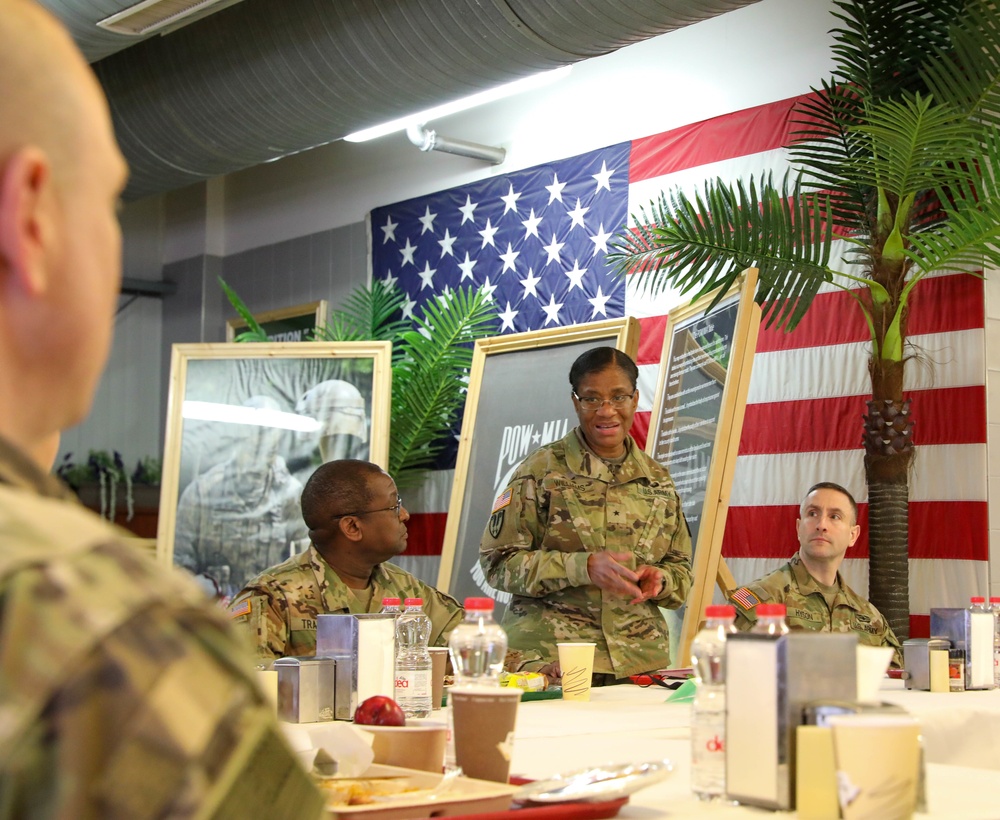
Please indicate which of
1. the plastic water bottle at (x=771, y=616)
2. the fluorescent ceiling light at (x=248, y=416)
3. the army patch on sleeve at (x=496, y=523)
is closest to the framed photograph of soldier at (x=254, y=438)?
the fluorescent ceiling light at (x=248, y=416)

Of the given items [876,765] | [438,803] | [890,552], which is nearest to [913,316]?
[890,552]

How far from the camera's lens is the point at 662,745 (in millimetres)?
1804

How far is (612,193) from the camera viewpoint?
629 centimetres

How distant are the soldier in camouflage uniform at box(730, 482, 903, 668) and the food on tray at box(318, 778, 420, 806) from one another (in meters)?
2.29

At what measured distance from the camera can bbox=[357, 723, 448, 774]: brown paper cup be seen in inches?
55.7

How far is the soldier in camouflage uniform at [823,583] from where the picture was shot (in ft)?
11.6

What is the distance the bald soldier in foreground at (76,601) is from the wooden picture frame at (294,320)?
7505 millimetres

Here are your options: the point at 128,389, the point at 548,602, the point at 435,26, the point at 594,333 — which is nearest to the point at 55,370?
the point at 548,602

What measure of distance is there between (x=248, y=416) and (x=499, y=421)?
4.37 feet

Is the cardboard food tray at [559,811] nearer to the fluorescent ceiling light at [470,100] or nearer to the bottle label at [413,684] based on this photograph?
the bottle label at [413,684]

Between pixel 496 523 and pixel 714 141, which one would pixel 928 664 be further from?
pixel 714 141

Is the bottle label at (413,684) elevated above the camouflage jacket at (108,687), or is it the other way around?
the camouflage jacket at (108,687)

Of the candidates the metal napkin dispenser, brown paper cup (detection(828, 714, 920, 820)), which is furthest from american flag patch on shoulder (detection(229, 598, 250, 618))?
brown paper cup (detection(828, 714, 920, 820))

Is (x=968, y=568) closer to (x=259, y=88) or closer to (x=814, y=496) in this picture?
(x=814, y=496)
